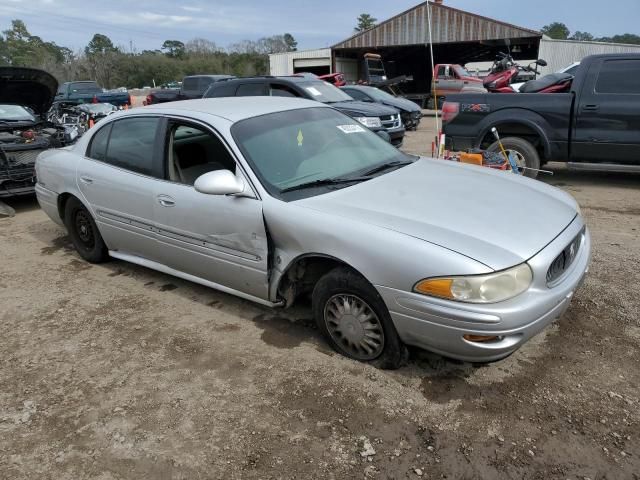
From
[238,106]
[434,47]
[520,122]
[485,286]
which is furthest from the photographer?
[434,47]

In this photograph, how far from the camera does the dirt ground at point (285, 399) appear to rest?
242 cm

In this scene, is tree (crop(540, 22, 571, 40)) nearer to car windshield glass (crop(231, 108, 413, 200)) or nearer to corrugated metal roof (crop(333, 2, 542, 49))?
corrugated metal roof (crop(333, 2, 542, 49))

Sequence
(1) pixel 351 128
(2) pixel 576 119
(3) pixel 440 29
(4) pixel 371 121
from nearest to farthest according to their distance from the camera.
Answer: (1) pixel 351 128
(2) pixel 576 119
(4) pixel 371 121
(3) pixel 440 29

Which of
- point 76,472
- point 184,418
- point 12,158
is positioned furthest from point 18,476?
point 12,158

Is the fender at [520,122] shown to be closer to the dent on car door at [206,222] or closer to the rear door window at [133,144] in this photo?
the dent on car door at [206,222]

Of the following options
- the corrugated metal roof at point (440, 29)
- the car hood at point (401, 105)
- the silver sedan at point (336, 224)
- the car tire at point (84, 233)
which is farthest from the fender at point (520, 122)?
the corrugated metal roof at point (440, 29)

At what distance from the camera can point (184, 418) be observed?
2.77 metres

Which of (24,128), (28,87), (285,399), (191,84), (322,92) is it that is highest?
(28,87)

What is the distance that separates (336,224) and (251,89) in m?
7.93

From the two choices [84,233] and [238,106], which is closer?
[238,106]

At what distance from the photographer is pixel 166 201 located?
382 centimetres

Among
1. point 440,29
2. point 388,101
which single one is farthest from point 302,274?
point 440,29

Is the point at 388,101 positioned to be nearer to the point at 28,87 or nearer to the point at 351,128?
the point at 28,87

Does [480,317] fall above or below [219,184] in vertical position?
below
